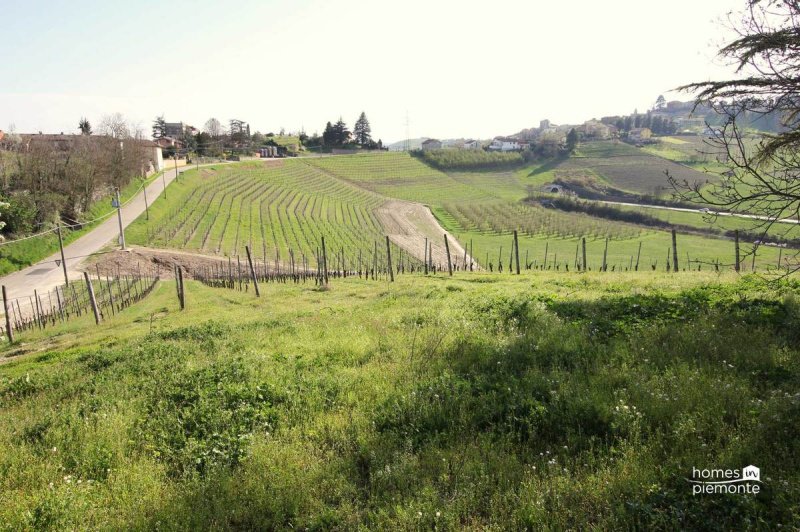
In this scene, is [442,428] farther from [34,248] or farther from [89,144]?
[89,144]

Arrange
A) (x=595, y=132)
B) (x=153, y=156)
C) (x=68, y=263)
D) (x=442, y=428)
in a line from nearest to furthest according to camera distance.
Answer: (x=442, y=428)
(x=68, y=263)
(x=153, y=156)
(x=595, y=132)

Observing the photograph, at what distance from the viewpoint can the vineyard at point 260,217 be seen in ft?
157

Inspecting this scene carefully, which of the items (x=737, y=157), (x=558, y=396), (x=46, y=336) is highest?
(x=737, y=157)

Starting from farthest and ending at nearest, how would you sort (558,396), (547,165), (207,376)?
(547,165) < (207,376) < (558,396)

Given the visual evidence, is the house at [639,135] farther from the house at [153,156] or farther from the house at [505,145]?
the house at [153,156]

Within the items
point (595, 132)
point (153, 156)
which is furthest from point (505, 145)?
point (153, 156)

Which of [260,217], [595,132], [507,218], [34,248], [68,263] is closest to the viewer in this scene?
[68,263]

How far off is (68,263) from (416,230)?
43.5m

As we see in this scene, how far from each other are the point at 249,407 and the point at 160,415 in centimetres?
143

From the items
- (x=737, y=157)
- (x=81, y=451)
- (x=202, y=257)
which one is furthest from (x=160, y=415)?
(x=202, y=257)

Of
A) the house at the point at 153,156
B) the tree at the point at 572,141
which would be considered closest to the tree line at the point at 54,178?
the house at the point at 153,156

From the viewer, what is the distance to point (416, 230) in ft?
222

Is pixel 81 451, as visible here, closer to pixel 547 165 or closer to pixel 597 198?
pixel 597 198

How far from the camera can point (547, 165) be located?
436 feet
